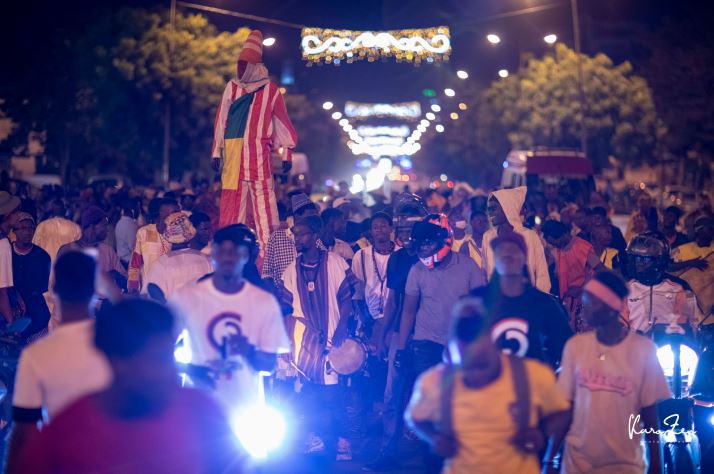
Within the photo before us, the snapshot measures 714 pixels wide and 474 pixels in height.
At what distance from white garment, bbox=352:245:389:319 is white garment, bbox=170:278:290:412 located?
453 centimetres

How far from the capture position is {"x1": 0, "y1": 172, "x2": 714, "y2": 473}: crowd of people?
4.48 metres

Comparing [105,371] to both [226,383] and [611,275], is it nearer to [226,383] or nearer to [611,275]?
[226,383]

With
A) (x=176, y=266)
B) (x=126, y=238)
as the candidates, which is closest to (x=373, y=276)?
(x=176, y=266)

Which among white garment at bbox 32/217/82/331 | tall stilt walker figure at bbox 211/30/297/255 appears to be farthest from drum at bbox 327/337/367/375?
white garment at bbox 32/217/82/331

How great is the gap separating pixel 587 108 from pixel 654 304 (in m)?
45.9

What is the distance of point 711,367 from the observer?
8.67 m

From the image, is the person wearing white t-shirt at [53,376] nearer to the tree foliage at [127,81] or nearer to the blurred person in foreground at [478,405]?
the blurred person in foreground at [478,405]

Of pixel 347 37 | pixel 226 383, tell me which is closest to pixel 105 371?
pixel 226 383

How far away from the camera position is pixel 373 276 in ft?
36.3

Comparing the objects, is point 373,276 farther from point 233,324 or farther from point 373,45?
point 373,45

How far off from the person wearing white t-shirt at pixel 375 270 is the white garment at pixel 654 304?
116 inches

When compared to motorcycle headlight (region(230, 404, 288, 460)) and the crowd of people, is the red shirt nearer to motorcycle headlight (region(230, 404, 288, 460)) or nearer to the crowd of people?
the crowd of people

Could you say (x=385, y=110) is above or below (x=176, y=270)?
above

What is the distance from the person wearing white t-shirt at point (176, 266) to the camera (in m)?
8.27
